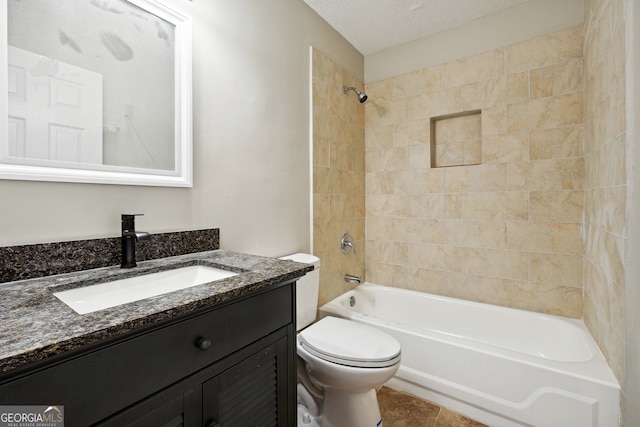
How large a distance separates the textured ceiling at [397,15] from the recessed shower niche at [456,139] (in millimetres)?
668

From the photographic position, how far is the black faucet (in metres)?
1.04

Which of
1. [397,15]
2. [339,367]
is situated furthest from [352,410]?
[397,15]

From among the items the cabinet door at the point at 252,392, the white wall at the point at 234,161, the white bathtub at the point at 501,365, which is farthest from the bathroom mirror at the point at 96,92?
the white bathtub at the point at 501,365

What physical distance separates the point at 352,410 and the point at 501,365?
0.81 m

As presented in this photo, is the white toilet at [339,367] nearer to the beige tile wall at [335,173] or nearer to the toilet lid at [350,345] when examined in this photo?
the toilet lid at [350,345]

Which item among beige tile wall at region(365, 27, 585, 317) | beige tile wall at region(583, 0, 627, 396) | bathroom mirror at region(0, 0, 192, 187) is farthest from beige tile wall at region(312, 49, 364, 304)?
beige tile wall at region(583, 0, 627, 396)

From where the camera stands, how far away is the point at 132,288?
0.98 meters

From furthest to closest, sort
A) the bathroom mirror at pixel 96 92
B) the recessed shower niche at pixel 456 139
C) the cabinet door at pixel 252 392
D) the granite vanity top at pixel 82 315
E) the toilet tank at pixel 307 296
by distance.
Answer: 1. the recessed shower niche at pixel 456 139
2. the toilet tank at pixel 307 296
3. the bathroom mirror at pixel 96 92
4. the cabinet door at pixel 252 392
5. the granite vanity top at pixel 82 315

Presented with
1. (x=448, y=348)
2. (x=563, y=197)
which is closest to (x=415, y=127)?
(x=563, y=197)

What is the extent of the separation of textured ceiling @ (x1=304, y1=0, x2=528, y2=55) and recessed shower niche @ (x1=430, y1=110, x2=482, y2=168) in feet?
2.19

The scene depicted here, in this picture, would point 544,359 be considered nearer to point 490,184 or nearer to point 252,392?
point 490,184

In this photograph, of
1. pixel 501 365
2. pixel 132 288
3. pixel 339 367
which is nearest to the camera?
pixel 132 288

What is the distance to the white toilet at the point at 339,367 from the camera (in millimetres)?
1317

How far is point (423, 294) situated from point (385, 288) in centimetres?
31
